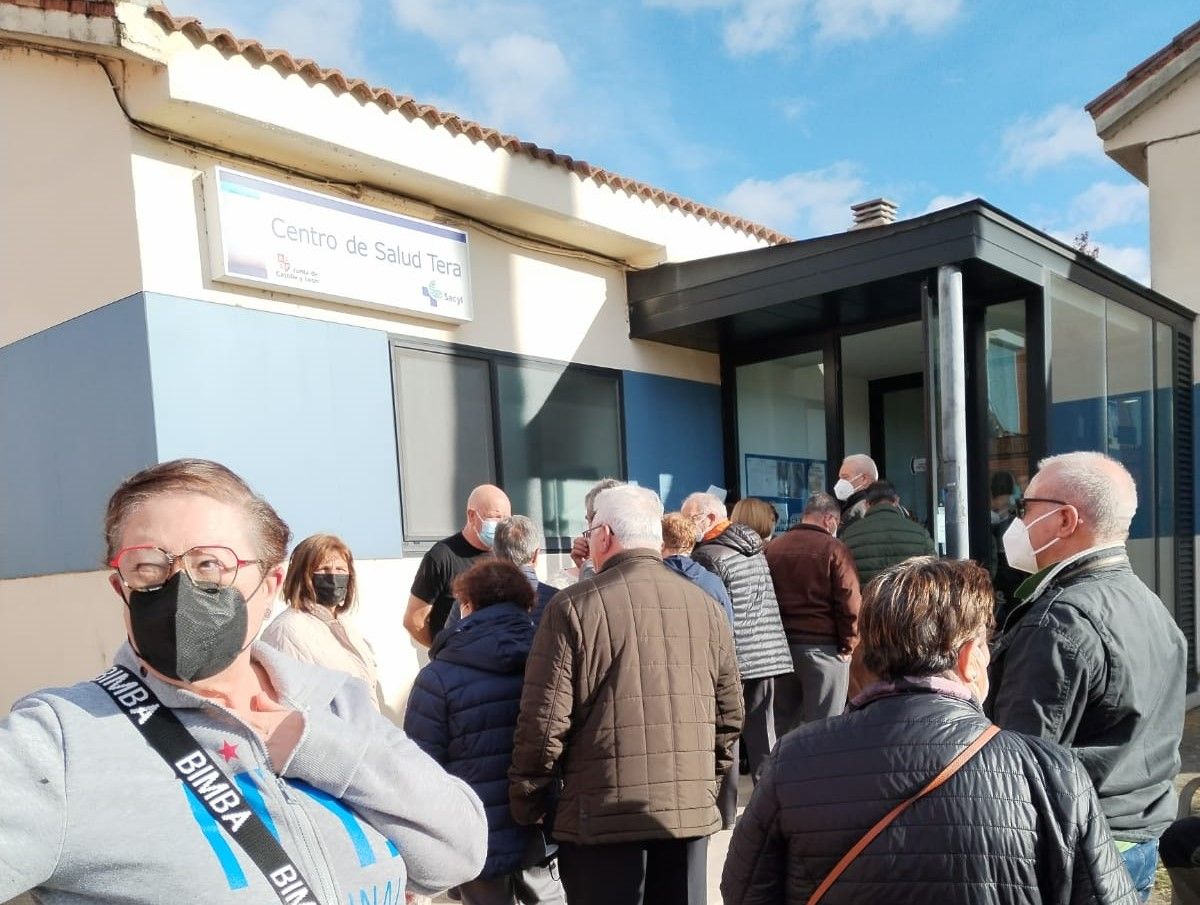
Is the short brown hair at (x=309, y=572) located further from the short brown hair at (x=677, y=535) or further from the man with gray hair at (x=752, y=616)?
the man with gray hair at (x=752, y=616)

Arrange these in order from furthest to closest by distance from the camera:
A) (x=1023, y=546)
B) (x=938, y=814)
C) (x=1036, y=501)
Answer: (x=1023, y=546)
(x=1036, y=501)
(x=938, y=814)

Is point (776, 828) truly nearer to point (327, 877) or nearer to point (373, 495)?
point (327, 877)

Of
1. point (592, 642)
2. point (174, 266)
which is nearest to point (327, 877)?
point (592, 642)

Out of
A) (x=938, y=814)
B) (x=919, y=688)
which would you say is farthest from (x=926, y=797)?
(x=919, y=688)

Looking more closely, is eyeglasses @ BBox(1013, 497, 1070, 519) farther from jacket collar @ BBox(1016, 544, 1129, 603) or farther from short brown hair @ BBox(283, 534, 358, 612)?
short brown hair @ BBox(283, 534, 358, 612)

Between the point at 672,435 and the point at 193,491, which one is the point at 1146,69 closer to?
the point at 672,435

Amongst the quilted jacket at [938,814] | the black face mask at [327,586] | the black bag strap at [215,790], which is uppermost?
the black bag strap at [215,790]

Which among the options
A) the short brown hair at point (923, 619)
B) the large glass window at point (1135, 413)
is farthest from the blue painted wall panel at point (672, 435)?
the short brown hair at point (923, 619)

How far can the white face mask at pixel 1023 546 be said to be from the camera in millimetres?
2624

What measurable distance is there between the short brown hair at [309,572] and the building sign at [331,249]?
2383 millimetres

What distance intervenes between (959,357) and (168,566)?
17.7 ft

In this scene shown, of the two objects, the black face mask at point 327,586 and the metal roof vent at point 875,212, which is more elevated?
the metal roof vent at point 875,212

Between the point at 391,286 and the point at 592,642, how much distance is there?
12.6 feet

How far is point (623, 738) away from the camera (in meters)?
2.92
